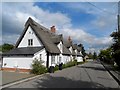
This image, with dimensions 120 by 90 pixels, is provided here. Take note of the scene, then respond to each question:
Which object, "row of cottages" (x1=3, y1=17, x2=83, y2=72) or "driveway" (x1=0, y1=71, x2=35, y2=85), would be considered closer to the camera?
"driveway" (x1=0, y1=71, x2=35, y2=85)

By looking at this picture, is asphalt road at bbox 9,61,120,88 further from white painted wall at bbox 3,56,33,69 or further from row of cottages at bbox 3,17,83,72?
row of cottages at bbox 3,17,83,72

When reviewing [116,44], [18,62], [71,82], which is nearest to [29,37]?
[18,62]

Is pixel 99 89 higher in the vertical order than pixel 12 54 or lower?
lower

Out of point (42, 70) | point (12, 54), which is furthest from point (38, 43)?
point (42, 70)

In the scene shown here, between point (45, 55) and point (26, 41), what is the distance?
444cm

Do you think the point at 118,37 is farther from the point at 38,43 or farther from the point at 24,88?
the point at 24,88

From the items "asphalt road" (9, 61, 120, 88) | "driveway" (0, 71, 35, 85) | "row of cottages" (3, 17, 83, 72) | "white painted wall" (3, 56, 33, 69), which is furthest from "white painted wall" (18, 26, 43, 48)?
"asphalt road" (9, 61, 120, 88)

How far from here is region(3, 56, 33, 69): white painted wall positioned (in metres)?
25.9

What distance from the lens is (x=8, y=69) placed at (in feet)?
90.9

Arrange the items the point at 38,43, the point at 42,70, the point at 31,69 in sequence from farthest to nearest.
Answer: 1. the point at 38,43
2. the point at 31,69
3. the point at 42,70

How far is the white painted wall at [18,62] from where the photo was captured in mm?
25927

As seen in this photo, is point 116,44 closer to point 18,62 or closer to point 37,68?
point 37,68

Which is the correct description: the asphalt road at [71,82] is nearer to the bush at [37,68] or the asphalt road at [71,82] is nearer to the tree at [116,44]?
the bush at [37,68]

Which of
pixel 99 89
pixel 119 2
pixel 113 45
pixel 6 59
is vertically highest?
pixel 119 2
